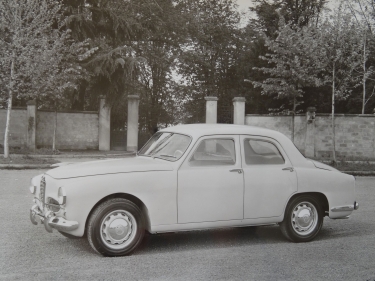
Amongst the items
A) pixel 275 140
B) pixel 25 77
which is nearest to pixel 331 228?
pixel 275 140

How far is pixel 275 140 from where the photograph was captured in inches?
289

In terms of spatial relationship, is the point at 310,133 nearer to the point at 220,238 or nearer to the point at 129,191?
the point at 220,238

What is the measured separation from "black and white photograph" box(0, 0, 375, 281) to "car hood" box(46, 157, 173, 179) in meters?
0.02

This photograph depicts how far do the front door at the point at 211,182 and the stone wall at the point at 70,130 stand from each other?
67.8 ft

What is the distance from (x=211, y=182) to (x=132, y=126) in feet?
71.6

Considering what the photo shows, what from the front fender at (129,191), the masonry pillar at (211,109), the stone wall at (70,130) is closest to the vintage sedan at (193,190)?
the front fender at (129,191)

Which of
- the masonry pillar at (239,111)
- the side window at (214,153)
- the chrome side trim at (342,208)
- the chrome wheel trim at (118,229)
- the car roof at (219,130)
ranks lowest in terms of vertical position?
the chrome wheel trim at (118,229)

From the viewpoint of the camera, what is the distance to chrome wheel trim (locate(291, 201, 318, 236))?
7227 millimetres

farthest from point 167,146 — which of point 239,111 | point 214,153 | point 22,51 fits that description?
Answer: point 239,111

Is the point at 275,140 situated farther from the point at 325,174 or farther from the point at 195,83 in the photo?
the point at 195,83

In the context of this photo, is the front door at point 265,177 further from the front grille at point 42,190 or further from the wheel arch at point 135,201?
the front grille at point 42,190

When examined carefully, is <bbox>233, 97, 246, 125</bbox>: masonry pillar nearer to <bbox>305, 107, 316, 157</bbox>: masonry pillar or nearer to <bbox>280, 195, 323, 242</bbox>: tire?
<bbox>305, 107, 316, 157</bbox>: masonry pillar

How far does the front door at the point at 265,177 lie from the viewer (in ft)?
22.7

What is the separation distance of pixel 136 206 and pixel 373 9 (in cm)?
2025
